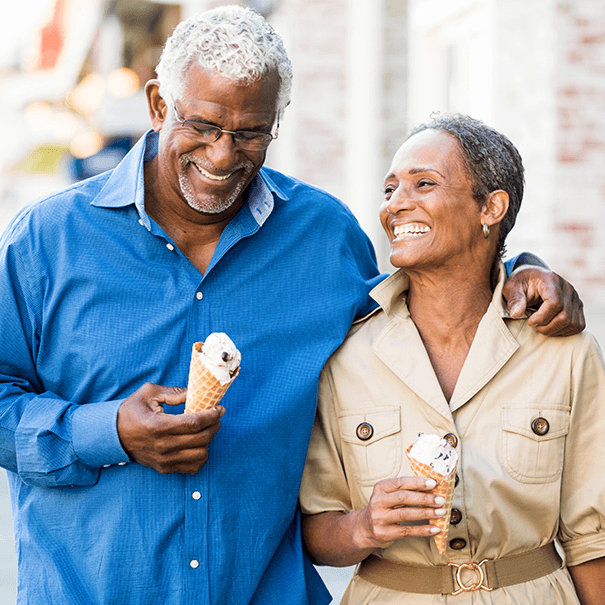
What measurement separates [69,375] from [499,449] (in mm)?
1221

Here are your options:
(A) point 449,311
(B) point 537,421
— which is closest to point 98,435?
(A) point 449,311

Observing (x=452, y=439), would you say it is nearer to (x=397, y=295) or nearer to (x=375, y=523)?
(x=375, y=523)

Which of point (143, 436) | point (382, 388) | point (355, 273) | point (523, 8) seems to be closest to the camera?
point (143, 436)

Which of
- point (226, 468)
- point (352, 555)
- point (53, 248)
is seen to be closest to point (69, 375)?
point (53, 248)

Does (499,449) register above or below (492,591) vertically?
above

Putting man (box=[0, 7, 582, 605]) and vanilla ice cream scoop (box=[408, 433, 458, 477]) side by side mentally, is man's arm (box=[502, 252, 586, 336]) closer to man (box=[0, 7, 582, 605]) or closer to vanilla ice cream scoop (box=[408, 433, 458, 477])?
man (box=[0, 7, 582, 605])

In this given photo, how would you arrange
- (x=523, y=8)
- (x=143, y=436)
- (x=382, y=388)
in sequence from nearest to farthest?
(x=143, y=436), (x=382, y=388), (x=523, y=8)

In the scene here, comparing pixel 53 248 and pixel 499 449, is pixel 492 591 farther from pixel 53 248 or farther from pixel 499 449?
pixel 53 248

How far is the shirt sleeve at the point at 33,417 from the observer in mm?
2307

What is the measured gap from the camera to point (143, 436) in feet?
7.28

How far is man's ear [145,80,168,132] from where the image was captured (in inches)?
102

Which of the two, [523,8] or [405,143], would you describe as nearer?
[405,143]

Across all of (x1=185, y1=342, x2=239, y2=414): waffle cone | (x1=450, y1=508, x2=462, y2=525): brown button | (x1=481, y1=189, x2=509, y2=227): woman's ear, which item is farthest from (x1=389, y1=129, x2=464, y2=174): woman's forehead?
(x1=450, y1=508, x2=462, y2=525): brown button

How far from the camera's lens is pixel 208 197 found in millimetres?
2438
